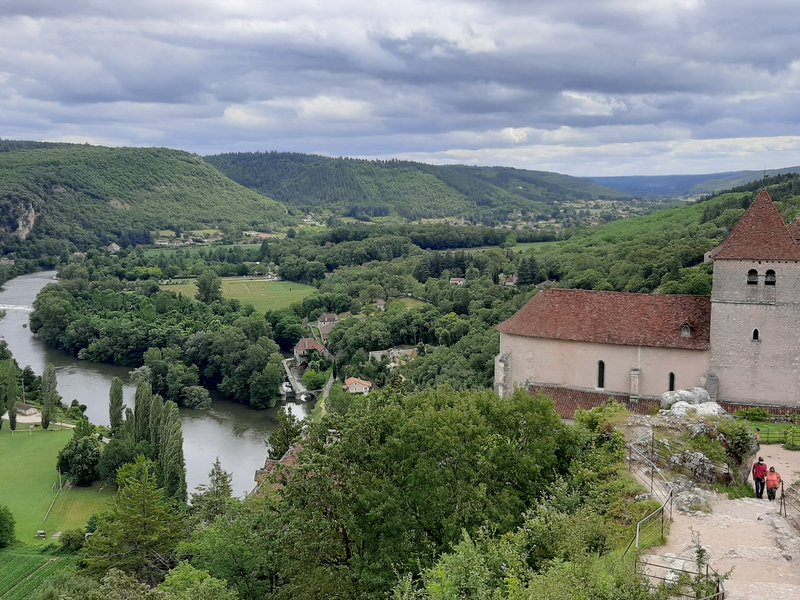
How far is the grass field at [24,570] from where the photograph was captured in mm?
41250

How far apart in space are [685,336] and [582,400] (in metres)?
5.21

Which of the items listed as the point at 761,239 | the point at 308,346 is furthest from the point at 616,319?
the point at 308,346

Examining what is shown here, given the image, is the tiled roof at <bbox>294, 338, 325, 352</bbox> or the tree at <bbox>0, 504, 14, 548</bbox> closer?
the tree at <bbox>0, 504, 14, 548</bbox>

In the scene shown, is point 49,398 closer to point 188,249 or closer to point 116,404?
point 116,404

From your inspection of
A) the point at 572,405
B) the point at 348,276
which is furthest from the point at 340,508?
the point at 348,276

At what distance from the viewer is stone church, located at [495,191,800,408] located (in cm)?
3288

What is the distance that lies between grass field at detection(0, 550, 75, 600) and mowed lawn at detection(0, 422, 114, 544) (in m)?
2.24

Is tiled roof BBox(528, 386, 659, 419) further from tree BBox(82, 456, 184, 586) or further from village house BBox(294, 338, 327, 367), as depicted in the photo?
village house BBox(294, 338, 327, 367)

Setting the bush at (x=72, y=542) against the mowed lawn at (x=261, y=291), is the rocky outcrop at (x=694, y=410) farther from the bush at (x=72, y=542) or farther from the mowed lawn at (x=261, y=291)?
the mowed lawn at (x=261, y=291)

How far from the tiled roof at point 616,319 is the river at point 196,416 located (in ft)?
81.3

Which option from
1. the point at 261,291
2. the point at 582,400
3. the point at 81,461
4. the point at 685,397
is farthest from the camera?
the point at 261,291

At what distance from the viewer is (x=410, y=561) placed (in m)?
17.9

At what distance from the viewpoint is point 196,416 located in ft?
242

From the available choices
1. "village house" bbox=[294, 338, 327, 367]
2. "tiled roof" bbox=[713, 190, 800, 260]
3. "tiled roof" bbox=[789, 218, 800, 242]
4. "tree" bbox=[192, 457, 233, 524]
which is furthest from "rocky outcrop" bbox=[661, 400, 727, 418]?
"village house" bbox=[294, 338, 327, 367]
